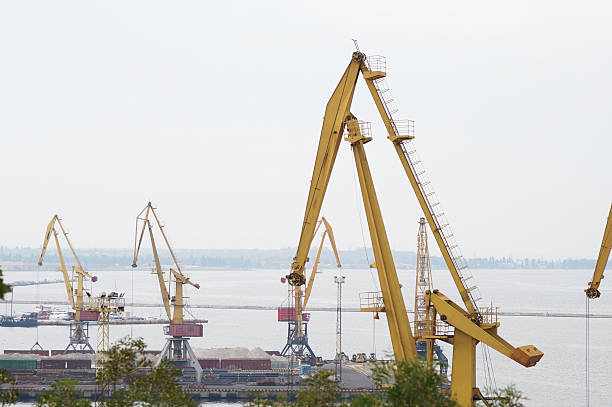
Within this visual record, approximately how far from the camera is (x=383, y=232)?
125 ft

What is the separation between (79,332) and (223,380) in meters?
29.8

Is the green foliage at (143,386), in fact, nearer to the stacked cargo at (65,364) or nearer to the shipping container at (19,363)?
the shipping container at (19,363)

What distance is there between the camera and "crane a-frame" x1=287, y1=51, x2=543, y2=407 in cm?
3669

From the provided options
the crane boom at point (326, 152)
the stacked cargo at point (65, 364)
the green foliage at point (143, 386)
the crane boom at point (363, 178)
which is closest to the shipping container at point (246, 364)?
the stacked cargo at point (65, 364)

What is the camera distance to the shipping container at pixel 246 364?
82062mm

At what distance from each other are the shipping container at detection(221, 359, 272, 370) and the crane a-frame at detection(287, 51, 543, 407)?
4473 centimetres

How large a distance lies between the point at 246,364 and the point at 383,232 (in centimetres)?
4670

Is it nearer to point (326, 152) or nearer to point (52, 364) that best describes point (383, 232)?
point (326, 152)

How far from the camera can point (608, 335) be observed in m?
134

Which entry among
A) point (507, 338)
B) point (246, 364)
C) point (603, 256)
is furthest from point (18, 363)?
point (507, 338)

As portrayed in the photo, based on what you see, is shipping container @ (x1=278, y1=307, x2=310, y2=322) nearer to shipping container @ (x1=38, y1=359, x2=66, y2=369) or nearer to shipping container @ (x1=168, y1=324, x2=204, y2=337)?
shipping container @ (x1=168, y1=324, x2=204, y2=337)

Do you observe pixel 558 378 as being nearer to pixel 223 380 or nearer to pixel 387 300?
pixel 223 380

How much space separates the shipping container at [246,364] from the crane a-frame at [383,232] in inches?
1761

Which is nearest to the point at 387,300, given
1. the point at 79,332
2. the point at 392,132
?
the point at 392,132
